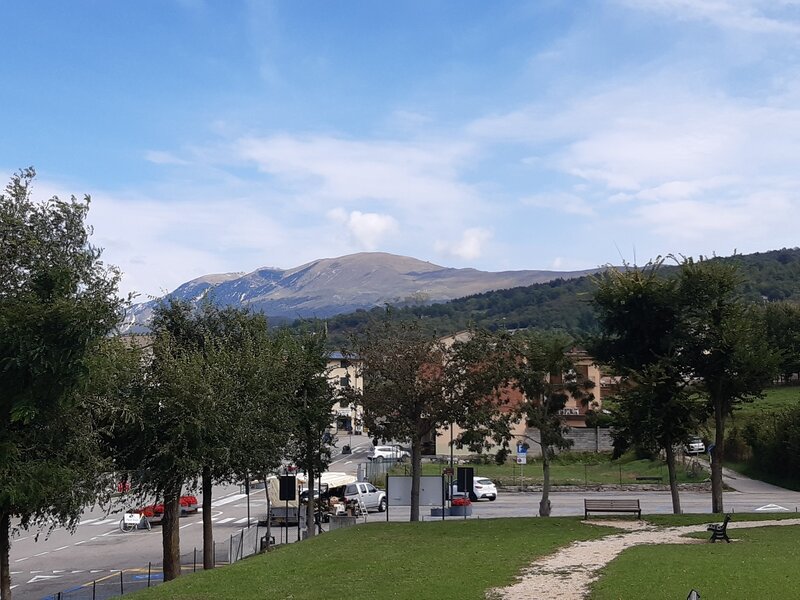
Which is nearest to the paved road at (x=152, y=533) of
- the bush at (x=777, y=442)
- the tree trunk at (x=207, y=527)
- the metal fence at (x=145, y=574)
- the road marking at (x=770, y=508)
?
the road marking at (x=770, y=508)

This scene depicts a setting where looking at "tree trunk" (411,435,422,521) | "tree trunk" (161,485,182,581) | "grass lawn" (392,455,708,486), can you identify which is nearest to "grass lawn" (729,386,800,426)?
"grass lawn" (392,455,708,486)

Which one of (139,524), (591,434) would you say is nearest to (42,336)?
(139,524)

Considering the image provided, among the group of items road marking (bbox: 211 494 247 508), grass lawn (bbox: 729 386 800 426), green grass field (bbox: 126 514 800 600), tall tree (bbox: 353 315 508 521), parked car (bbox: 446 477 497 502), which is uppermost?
tall tree (bbox: 353 315 508 521)

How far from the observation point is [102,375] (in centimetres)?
1722

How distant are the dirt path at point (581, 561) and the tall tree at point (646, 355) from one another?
3.84m

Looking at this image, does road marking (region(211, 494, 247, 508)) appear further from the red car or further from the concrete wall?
the concrete wall

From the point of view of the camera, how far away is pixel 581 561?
1892 centimetres

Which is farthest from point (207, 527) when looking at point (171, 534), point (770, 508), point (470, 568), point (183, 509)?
point (770, 508)

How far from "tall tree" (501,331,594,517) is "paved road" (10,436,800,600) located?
628cm

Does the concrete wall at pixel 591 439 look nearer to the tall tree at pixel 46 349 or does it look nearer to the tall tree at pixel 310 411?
the tall tree at pixel 310 411

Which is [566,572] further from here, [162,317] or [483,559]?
[162,317]

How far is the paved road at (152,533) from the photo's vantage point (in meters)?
30.3

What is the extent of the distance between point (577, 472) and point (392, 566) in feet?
143

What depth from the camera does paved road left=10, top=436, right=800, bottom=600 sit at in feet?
99.4
